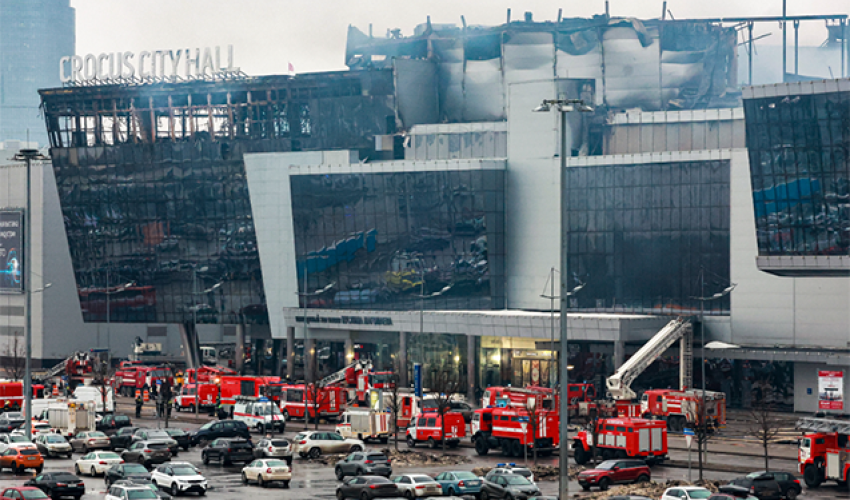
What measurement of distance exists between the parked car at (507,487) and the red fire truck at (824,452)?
15.4m

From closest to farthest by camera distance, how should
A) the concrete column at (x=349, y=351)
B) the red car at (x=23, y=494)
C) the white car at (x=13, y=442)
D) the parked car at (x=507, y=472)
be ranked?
the red car at (x=23, y=494) < the parked car at (x=507, y=472) < the white car at (x=13, y=442) < the concrete column at (x=349, y=351)

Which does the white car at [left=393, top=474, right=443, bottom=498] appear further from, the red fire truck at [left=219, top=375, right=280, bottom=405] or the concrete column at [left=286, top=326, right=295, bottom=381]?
the concrete column at [left=286, top=326, right=295, bottom=381]

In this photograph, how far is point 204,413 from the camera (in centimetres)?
10775

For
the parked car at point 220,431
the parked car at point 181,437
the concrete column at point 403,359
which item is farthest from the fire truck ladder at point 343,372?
the parked car at point 181,437

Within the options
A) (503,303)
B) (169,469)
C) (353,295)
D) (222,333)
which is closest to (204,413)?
(353,295)

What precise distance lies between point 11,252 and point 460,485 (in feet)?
385

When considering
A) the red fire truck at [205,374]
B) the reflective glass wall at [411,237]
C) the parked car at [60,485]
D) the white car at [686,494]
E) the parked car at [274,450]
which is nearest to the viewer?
the white car at [686,494]

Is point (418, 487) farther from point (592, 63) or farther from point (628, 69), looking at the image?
point (628, 69)

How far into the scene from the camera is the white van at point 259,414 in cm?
8925

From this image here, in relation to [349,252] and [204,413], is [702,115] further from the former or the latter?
[204,413]

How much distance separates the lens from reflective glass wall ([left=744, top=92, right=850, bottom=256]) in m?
82.2

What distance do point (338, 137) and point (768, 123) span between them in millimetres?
57035

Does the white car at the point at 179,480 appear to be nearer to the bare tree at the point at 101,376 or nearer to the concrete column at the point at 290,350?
the bare tree at the point at 101,376

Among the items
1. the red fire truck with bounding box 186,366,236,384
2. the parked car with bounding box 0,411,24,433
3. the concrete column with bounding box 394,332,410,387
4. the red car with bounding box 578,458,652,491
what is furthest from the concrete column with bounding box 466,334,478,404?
the red car with bounding box 578,458,652,491
